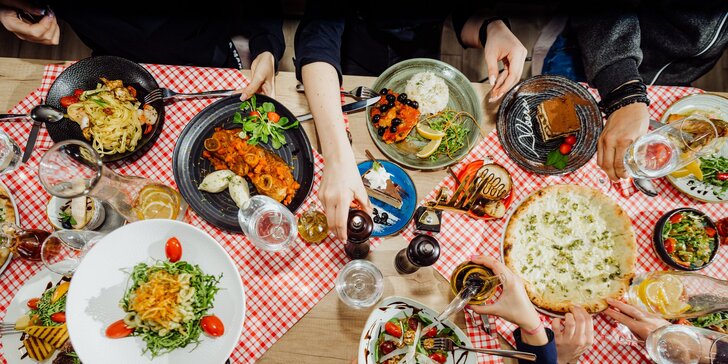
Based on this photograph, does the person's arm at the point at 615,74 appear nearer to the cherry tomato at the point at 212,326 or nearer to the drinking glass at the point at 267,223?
the drinking glass at the point at 267,223

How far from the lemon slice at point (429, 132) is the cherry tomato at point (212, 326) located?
119cm

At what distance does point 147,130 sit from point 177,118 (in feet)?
0.50

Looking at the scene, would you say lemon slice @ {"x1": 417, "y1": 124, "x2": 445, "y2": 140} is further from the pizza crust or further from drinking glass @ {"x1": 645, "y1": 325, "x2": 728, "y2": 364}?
drinking glass @ {"x1": 645, "y1": 325, "x2": 728, "y2": 364}

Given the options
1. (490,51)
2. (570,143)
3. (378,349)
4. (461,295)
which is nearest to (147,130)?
(378,349)

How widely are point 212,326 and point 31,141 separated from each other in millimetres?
1242

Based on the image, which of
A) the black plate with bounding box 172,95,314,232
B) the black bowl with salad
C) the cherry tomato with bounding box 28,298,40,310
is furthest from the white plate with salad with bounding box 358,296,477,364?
the cherry tomato with bounding box 28,298,40,310

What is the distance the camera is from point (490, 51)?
212 centimetres

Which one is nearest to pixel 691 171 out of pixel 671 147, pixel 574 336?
pixel 671 147

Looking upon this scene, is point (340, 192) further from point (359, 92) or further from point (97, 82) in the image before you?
point (97, 82)

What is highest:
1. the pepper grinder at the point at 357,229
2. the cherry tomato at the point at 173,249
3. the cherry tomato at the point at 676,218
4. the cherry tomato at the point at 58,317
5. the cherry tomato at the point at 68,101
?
the cherry tomato at the point at 676,218

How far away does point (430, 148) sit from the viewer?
1.91 m

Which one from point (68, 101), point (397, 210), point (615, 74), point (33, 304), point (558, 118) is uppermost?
point (615, 74)

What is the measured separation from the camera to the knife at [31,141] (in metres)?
1.86

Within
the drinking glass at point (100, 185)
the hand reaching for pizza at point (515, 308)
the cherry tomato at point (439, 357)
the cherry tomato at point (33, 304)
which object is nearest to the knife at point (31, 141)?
the drinking glass at point (100, 185)
